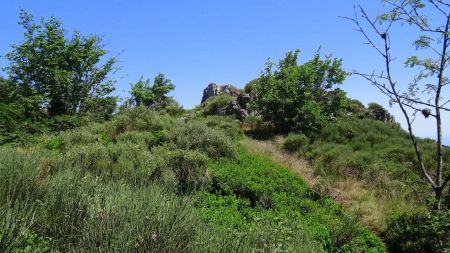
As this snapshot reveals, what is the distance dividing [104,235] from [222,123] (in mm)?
16766

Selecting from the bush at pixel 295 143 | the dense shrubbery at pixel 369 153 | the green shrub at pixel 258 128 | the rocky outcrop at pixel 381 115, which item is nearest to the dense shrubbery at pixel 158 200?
the dense shrubbery at pixel 369 153

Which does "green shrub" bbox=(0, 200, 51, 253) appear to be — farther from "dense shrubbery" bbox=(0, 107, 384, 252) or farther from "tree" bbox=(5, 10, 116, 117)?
"tree" bbox=(5, 10, 116, 117)

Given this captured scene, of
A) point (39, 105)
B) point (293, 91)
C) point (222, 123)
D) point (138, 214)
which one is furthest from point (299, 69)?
point (138, 214)

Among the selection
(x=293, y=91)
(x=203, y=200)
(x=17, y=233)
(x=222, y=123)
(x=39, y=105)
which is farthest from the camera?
(x=39, y=105)

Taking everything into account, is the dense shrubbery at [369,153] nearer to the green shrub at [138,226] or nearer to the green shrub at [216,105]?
the green shrub at [216,105]

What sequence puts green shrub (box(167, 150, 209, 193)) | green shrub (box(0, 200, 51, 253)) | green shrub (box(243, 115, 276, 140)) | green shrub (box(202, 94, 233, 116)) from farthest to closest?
green shrub (box(202, 94, 233, 116)) < green shrub (box(243, 115, 276, 140)) < green shrub (box(167, 150, 209, 193)) < green shrub (box(0, 200, 51, 253))

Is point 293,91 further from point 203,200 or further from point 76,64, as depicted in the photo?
point 76,64

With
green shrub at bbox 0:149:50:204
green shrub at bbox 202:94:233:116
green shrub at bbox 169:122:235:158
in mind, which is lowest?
green shrub at bbox 0:149:50:204

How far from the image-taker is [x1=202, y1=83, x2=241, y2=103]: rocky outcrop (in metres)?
34.0

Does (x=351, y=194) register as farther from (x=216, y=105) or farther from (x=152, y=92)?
(x=152, y=92)

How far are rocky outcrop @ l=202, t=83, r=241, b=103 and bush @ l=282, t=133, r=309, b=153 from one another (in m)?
14.2

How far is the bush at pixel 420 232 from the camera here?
24.1ft

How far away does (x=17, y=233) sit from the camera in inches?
134

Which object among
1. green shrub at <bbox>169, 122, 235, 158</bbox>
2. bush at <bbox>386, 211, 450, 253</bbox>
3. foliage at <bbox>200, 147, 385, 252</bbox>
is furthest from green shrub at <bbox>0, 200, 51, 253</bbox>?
green shrub at <bbox>169, 122, 235, 158</bbox>
